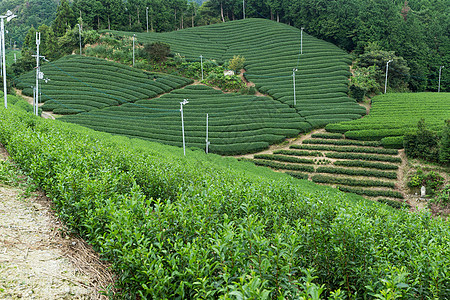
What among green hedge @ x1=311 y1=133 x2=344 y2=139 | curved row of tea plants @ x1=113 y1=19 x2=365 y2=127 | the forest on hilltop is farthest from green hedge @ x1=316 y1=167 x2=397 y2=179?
the forest on hilltop

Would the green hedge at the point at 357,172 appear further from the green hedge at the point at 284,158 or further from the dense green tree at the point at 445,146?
the dense green tree at the point at 445,146

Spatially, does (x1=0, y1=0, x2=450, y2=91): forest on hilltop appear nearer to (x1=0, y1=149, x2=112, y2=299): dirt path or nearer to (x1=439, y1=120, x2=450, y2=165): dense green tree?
(x1=439, y1=120, x2=450, y2=165): dense green tree

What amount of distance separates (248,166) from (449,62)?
53.1 meters

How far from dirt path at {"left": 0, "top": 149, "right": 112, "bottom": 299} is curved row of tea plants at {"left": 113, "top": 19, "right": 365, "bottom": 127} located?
33.0m

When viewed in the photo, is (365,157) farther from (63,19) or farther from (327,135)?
(63,19)

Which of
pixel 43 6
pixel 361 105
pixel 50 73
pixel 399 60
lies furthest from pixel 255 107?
pixel 43 6

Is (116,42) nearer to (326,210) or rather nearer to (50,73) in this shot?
(50,73)

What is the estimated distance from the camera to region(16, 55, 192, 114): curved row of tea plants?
4144 centimetres

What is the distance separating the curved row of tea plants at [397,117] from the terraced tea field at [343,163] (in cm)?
112

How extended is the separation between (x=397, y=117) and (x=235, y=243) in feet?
118

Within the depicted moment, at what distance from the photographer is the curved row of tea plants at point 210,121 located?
112ft

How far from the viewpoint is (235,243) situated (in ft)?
14.1

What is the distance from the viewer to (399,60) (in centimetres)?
5125

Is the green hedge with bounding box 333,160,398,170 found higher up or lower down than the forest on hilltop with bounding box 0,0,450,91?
lower down
